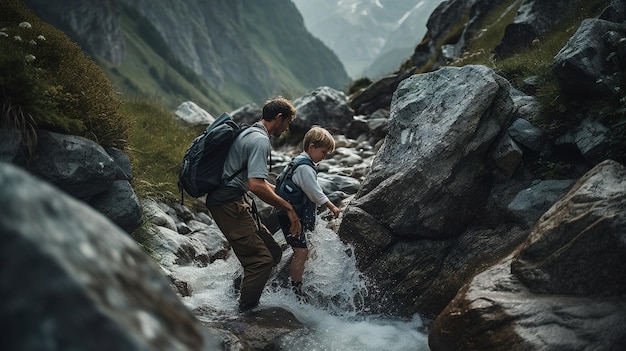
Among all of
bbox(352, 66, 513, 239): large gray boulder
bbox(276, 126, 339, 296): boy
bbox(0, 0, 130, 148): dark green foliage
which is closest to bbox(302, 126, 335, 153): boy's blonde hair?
bbox(276, 126, 339, 296): boy

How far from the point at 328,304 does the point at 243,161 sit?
3.02m

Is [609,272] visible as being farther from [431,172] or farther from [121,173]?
[121,173]

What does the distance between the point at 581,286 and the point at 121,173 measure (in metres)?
7.39

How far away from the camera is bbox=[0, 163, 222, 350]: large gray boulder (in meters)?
1.53

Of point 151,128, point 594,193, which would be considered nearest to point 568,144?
point 594,193

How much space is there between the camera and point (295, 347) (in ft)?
20.5

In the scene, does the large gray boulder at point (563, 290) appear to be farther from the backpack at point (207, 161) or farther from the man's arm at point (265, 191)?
the backpack at point (207, 161)

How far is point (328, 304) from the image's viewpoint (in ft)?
26.0

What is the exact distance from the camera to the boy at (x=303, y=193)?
24.7ft

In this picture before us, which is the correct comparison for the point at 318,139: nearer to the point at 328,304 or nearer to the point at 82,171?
the point at 328,304

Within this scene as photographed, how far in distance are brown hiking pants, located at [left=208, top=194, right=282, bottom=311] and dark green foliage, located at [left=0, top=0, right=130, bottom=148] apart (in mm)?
2757

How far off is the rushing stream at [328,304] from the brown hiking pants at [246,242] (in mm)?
470

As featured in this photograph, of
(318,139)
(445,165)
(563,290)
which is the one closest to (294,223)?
(318,139)

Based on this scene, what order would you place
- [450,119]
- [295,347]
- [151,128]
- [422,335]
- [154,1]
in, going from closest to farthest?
[295,347] < [422,335] < [450,119] < [151,128] < [154,1]
